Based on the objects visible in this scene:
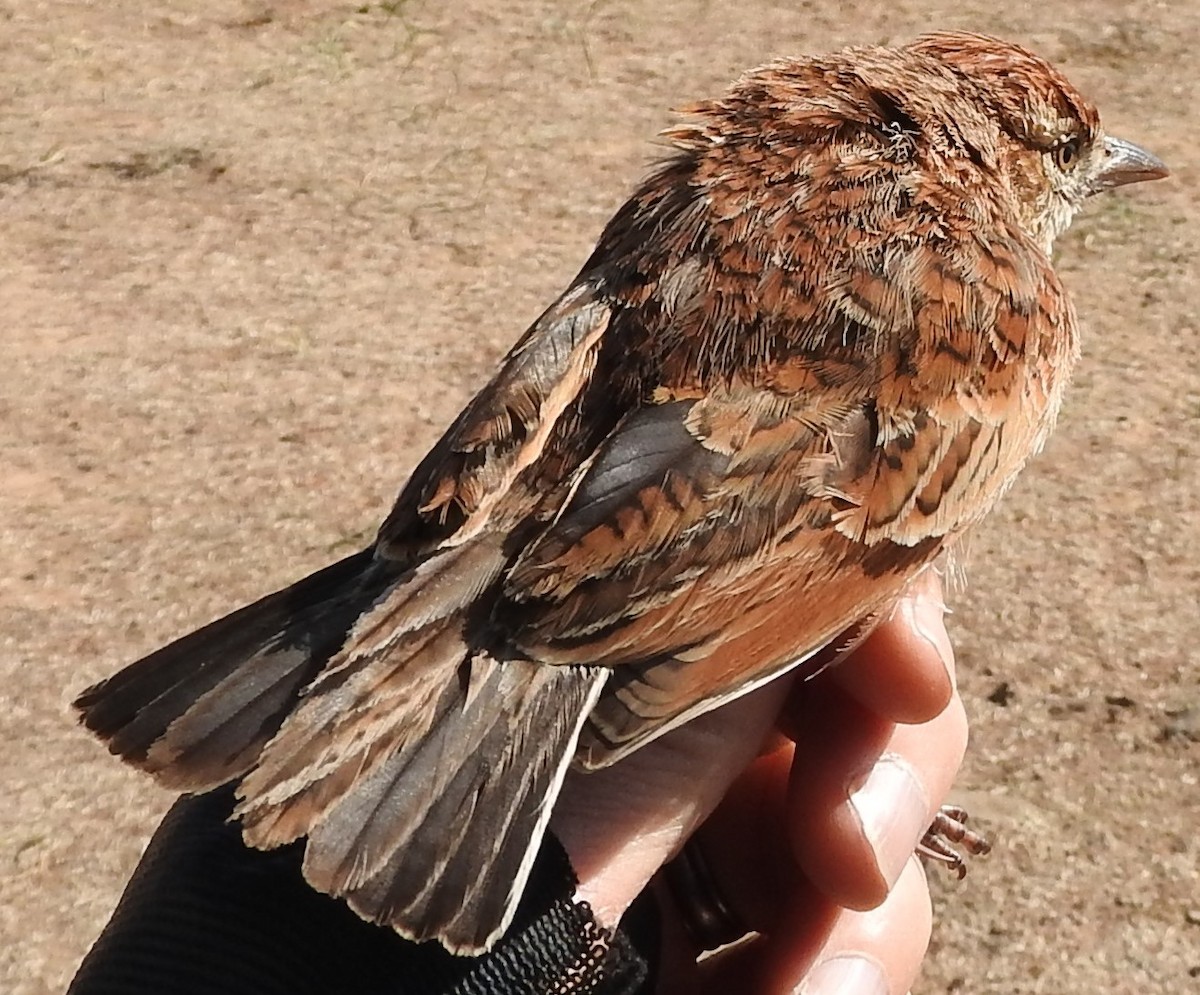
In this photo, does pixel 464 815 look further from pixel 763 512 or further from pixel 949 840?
pixel 949 840

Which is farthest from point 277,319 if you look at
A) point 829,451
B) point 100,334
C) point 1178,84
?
point 1178,84

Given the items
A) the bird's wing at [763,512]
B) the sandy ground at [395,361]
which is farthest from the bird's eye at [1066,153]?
the sandy ground at [395,361]

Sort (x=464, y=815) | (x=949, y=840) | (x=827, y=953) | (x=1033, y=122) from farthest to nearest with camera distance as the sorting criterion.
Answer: (x=949, y=840)
(x=1033, y=122)
(x=827, y=953)
(x=464, y=815)

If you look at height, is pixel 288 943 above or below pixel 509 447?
below

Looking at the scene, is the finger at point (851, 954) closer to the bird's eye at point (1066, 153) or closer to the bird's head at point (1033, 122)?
the bird's head at point (1033, 122)

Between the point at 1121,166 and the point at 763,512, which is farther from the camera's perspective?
the point at 1121,166

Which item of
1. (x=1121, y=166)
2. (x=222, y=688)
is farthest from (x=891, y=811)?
(x=1121, y=166)
